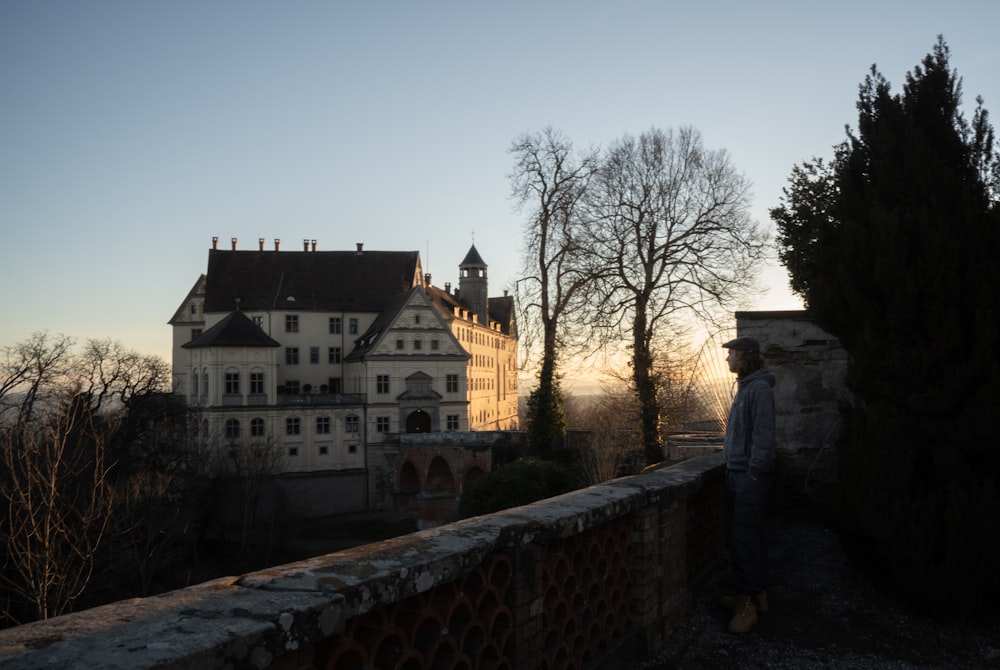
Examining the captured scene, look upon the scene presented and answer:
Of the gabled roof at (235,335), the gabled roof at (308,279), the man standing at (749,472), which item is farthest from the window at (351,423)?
the man standing at (749,472)

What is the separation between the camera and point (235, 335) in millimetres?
50656

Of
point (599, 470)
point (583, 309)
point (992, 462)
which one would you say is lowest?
point (599, 470)

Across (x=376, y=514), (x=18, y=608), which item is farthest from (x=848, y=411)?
(x=376, y=514)

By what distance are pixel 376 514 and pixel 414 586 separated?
48668 millimetres

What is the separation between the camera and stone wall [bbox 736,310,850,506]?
751 cm

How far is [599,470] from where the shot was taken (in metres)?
21.9

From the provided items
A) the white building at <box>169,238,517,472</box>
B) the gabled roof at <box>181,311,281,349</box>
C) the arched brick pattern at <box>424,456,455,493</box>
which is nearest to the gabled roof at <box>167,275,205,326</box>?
the white building at <box>169,238,517,472</box>

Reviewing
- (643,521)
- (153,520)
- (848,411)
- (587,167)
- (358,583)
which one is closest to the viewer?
(358,583)

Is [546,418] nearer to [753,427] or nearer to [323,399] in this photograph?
[323,399]

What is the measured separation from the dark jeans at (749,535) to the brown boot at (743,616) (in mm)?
63

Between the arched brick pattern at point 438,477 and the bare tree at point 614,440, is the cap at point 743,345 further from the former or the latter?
the arched brick pattern at point 438,477

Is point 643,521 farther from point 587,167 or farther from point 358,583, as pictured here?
point 587,167

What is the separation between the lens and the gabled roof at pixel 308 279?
186 ft

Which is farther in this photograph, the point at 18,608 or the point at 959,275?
the point at 18,608
